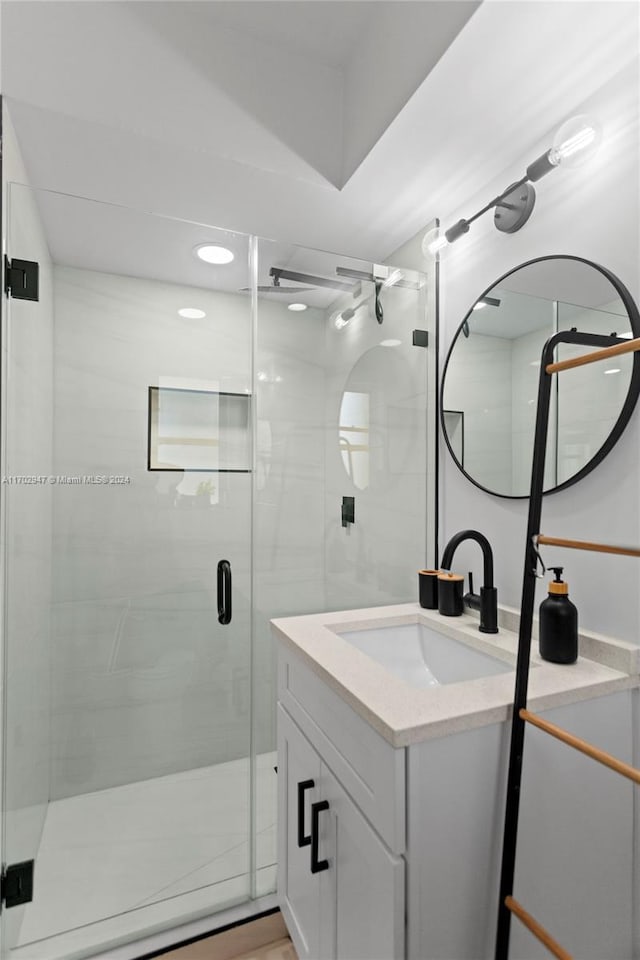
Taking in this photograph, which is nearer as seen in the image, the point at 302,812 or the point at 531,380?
the point at 302,812

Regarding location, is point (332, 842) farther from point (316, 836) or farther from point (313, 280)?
point (313, 280)

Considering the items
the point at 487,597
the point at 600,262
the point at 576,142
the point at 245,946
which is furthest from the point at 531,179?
the point at 245,946

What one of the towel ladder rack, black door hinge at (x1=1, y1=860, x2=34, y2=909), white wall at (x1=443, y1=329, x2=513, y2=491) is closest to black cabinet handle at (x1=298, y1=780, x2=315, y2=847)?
the towel ladder rack

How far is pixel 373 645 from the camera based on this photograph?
1.48 m

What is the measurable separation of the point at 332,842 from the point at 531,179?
1.79 m

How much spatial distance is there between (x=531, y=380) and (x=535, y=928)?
1.25 meters

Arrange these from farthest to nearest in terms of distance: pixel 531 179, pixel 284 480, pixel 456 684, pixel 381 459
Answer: pixel 381 459 < pixel 284 480 < pixel 531 179 < pixel 456 684

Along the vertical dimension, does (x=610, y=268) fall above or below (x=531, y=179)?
below

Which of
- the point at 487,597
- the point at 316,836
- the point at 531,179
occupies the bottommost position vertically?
the point at 316,836

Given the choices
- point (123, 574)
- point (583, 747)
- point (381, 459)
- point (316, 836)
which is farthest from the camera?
point (381, 459)

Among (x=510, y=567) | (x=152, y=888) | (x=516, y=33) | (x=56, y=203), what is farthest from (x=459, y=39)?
(x=152, y=888)

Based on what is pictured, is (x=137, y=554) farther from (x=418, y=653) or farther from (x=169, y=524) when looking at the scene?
(x=418, y=653)

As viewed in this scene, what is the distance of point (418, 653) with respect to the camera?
1516mm

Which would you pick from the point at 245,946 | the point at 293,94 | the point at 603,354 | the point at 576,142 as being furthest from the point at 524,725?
the point at 293,94
